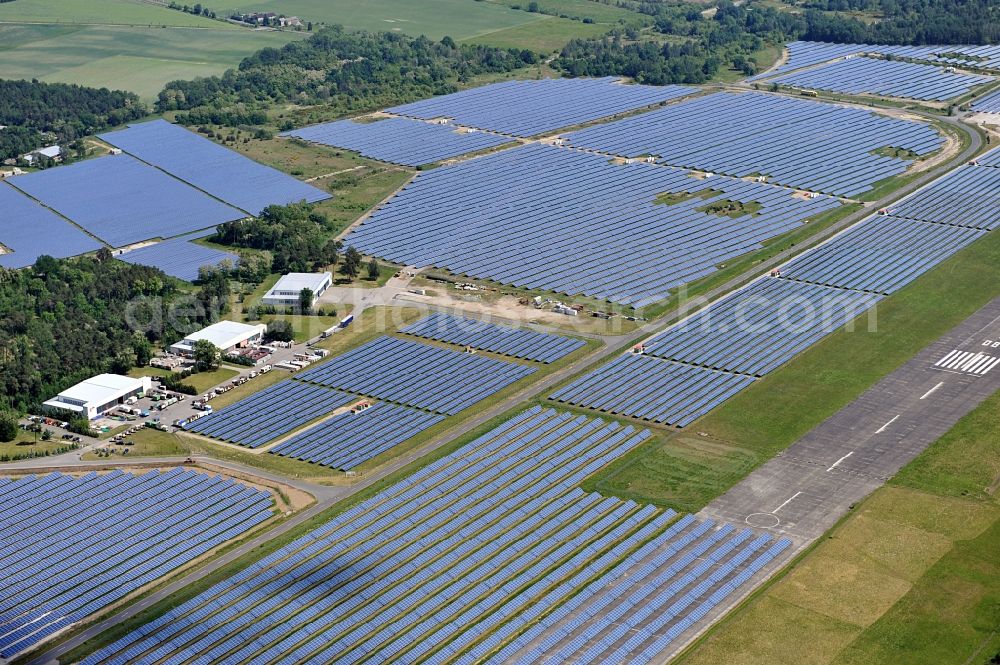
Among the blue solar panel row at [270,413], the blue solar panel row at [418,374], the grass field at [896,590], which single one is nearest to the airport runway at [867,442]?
the grass field at [896,590]

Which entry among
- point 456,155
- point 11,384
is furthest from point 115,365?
point 456,155

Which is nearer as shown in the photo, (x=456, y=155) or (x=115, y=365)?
(x=115, y=365)

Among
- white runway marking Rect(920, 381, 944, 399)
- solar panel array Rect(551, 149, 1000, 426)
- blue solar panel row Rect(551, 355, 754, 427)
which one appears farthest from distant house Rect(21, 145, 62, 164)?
white runway marking Rect(920, 381, 944, 399)

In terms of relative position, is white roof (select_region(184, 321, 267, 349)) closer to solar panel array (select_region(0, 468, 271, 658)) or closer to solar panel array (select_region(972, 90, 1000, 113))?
solar panel array (select_region(0, 468, 271, 658))

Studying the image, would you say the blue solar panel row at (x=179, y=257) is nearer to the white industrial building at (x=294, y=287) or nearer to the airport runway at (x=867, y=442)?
the white industrial building at (x=294, y=287)

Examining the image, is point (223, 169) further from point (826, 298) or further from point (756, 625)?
point (756, 625)

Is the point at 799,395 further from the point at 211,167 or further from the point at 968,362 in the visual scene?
the point at 211,167

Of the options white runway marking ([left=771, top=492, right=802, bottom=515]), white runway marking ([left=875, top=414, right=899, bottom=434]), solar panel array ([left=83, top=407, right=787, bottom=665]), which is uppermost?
white runway marking ([left=875, top=414, right=899, bottom=434])
